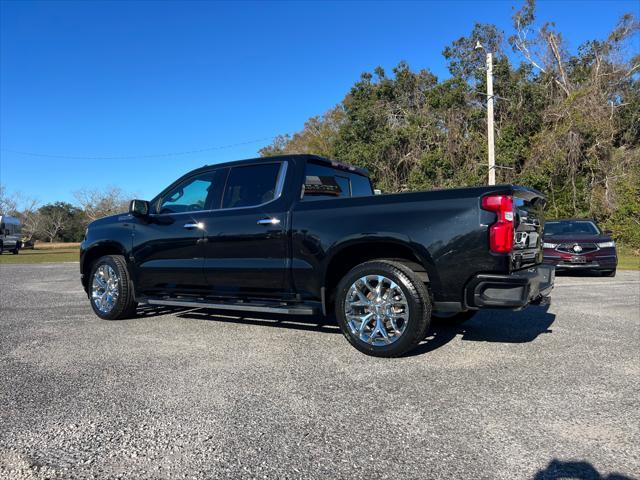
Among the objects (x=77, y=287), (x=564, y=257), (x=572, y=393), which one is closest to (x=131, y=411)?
(x=572, y=393)

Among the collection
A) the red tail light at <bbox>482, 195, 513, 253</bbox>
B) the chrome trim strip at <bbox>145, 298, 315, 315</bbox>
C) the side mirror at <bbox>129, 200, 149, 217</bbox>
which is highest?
the side mirror at <bbox>129, 200, 149, 217</bbox>

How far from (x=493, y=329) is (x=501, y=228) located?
2.21 meters

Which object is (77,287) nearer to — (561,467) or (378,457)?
(378,457)

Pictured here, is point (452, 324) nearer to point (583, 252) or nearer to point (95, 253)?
point (95, 253)

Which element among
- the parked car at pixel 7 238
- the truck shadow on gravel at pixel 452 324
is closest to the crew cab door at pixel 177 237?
the truck shadow on gravel at pixel 452 324

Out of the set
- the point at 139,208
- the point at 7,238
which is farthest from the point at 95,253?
the point at 7,238

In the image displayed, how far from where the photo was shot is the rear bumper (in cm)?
370

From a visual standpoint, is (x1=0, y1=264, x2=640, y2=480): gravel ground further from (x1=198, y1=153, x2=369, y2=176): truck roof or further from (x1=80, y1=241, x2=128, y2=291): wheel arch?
(x1=198, y1=153, x2=369, y2=176): truck roof

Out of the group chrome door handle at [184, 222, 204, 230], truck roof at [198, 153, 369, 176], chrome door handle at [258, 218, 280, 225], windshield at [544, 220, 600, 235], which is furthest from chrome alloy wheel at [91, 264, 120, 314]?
windshield at [544, 220, 600, 235]

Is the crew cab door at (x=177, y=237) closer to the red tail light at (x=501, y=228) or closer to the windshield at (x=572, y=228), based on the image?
the red tail light at (x=501, y=228)

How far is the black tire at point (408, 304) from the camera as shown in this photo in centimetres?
399

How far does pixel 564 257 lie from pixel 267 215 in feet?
29.7

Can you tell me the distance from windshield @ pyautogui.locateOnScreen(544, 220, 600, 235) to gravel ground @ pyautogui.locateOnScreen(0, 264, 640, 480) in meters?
7.23

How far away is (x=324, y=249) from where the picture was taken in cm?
446
